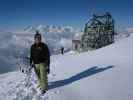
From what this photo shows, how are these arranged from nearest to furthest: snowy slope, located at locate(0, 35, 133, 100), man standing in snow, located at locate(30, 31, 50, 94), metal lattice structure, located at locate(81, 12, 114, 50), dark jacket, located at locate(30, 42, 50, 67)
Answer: snowy slope, located at locate(0, 35, 133, 100) → man standing in snow, located at locate(30, 31, 50, 94) → dark jacket, located at locate(30, 42, 50, 67) → metal lattice structure, located at locate(81, 12, 114, 50)

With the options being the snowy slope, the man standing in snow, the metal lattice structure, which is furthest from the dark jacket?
the metal lattice structure

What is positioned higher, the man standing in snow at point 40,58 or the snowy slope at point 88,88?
the man standing in snow at point 40,58

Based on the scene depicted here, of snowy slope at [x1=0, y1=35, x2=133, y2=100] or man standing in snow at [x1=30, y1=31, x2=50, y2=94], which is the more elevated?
man standing in snow at [x1=30, y1=31, x2=50, y2=94]

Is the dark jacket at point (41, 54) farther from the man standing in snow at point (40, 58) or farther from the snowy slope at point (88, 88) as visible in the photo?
the snowy slope at point (88, 88)

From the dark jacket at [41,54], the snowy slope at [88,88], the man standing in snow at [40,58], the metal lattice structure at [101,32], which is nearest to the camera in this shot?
the snowy slope at [88,88]

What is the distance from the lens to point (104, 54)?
20734 mm

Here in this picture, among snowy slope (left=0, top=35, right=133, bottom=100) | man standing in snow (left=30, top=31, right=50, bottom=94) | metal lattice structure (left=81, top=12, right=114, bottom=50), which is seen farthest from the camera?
metal lattice structure (left=81, top=12, right=114, bottom=50)

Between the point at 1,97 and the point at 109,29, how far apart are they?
37862mm

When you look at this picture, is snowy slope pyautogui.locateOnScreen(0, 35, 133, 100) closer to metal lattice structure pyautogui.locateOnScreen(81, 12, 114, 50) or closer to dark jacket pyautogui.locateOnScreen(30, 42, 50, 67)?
dark jacket pyautogui.locateOnScreen(30, 42, 50, 67)

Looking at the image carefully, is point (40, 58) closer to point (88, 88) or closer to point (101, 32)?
point (88, 88)

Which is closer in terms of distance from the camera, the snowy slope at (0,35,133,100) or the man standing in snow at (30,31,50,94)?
the snowy slope at (0,35,133,100)

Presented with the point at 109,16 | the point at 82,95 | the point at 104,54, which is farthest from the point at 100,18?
the point at 82,95

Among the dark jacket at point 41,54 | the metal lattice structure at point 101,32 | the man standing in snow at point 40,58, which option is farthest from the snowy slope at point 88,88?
the metal lattice structure at point 101,32

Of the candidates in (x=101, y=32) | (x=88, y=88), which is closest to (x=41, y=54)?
(x=88, y=88)
